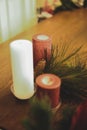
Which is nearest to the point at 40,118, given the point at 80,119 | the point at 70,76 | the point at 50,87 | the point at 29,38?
the point at 80,119

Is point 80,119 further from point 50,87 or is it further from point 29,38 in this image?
point 29,38

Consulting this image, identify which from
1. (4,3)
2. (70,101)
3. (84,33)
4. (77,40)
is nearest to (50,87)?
(70,101)

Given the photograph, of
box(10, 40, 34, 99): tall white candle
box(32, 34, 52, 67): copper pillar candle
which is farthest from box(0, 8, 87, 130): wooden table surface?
box(32, 34, 52, 67): copper pillar candle

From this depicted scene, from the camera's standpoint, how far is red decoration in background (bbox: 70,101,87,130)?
1.76ft

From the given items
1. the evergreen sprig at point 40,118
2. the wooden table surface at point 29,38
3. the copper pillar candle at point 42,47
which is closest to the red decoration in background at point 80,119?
the evergreen sprig at point 40,118

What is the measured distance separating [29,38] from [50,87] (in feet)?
2.07

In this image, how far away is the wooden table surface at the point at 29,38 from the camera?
2.60 feet

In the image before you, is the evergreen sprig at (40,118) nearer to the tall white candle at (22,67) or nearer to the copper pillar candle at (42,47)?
the tall white candle at (22,67)

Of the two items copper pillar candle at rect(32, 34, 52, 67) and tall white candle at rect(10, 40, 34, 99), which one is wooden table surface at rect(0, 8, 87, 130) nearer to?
tall white candle at rect(10, 40, 34, 99)

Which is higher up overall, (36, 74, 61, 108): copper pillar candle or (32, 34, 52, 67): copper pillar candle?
(32, 34, 52, 67): copper pillar candle

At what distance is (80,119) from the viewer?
1.79ft

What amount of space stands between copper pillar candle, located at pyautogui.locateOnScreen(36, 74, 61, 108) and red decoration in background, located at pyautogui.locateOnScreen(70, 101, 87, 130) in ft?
0.69

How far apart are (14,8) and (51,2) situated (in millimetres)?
618

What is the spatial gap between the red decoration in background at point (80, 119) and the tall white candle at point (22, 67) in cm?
28
